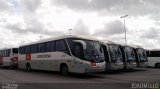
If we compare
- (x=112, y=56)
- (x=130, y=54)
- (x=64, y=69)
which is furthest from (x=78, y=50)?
(x=130, y=54)

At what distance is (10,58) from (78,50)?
17306mm

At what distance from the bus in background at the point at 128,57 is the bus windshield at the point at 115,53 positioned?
1.25 meters

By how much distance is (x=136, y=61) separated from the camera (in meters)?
27.7

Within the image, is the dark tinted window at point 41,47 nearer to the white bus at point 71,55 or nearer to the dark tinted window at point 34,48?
the white bus at point 71,55

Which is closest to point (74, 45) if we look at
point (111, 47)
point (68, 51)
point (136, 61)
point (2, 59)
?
point (68, 51)

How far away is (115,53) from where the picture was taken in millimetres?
23828

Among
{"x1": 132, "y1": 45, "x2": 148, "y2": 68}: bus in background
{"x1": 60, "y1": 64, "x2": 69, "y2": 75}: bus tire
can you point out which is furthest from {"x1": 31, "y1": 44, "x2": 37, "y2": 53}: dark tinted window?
{"x1": 132, "y1": 45, "x2": 148, "y2": 68}: bus in background

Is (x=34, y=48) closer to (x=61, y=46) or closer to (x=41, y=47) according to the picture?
(x=41, y=47)

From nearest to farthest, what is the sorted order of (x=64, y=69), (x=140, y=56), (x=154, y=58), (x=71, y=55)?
(x=71, y=55)
(x=64, y=69)
(x=140, y=56)
(x=154, y=58)

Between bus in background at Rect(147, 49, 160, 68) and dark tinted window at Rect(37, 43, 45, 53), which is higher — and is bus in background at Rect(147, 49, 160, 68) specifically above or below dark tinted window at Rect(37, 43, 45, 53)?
below

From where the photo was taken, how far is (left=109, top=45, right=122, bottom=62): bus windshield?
2332 cm

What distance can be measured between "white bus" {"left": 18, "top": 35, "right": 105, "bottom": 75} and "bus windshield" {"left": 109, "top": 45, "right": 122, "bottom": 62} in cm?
346

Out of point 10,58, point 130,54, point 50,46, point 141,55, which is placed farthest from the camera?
point 10,58

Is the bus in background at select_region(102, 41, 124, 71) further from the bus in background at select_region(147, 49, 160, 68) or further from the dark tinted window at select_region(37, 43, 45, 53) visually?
the bus in background at select_region(147, 49, 160, 68)
